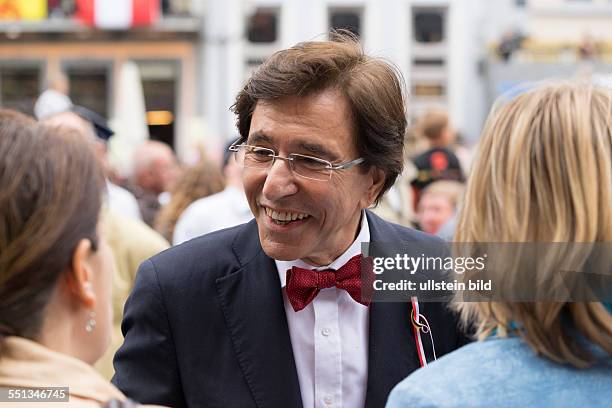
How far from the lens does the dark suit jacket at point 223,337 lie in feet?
8.74

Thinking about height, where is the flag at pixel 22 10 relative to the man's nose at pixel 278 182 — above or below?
below

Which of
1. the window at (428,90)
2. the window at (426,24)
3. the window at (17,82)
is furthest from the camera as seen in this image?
the window at (17,82)

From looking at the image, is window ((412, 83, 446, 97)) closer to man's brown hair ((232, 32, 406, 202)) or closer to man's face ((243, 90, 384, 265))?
man's brown hair ((232, 32, 406, 202))

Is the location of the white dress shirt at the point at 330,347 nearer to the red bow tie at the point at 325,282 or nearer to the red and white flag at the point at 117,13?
the red bow tie at the point at 325,282

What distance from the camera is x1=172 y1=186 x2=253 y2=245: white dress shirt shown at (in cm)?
573

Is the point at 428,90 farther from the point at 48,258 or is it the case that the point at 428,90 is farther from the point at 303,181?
the point at 48,258

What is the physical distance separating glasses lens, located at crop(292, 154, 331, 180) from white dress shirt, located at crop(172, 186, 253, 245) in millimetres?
2901

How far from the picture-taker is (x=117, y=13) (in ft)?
75.1

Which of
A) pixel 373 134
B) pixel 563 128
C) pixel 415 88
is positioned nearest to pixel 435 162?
pixel 373 134

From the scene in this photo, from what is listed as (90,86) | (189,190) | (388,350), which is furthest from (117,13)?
(388,350)

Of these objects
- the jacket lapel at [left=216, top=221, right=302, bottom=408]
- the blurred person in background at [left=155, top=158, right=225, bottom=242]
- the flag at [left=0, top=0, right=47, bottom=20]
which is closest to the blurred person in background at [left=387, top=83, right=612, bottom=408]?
the jacket lapel at [left=216, top=221, right=302, bottom=408]

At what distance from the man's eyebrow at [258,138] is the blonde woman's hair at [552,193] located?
897 mm

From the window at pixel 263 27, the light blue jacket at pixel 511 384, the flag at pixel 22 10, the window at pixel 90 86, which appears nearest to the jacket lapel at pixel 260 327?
the light blue jacket at pixel 511 384

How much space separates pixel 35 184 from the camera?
5.80 feet
